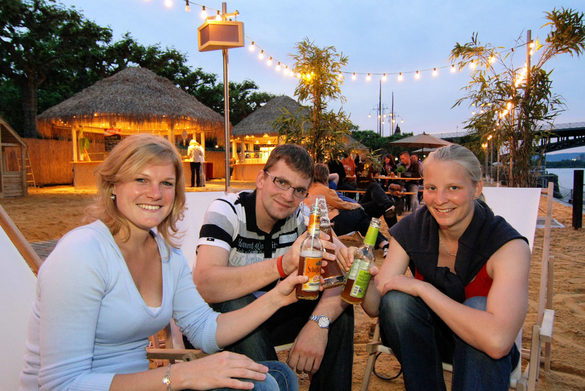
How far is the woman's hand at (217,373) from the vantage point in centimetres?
113

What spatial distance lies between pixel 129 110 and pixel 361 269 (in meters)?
14.1

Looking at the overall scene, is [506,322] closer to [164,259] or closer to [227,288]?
[227,288]

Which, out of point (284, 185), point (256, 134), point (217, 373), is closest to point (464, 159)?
point (284, 185)

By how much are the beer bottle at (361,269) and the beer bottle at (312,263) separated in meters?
0.19

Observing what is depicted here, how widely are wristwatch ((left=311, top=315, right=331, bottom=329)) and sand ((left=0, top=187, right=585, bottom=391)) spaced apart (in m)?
0.97

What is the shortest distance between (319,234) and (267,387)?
2.10ft

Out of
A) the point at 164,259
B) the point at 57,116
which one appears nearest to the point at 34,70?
the point at 57,116

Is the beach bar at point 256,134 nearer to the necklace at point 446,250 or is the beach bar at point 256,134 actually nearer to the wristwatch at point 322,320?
the necklace at point 446,250

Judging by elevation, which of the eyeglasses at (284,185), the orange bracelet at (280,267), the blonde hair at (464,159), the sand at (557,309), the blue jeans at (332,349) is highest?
the blonde hair at (464,159)

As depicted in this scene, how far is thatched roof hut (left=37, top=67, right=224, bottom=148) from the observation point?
537 inches

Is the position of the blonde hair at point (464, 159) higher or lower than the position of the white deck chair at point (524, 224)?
higher

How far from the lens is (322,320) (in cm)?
178

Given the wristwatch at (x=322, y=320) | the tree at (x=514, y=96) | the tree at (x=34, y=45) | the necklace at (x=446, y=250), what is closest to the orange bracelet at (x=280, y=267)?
the wristwatch at (x=322, y=320)

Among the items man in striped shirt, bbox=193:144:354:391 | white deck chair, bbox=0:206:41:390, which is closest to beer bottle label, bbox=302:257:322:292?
man in striped shirt, bbox=193:144:354:391
